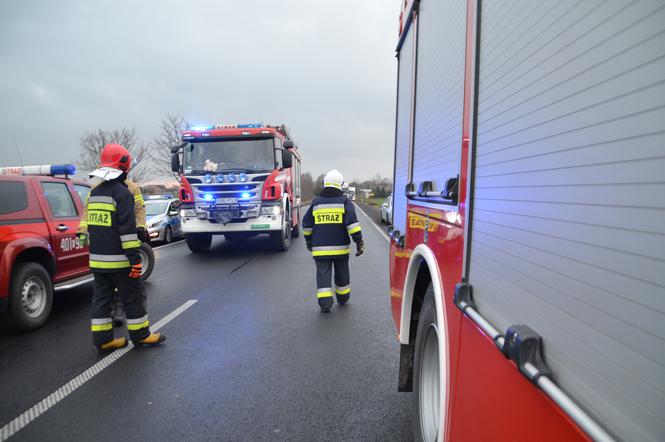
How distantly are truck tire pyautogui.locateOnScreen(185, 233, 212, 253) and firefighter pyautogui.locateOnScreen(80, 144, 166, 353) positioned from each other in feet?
19.7

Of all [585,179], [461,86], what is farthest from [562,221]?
[461,86]

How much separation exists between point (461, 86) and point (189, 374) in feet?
10.6

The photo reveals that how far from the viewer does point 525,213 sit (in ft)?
3.42

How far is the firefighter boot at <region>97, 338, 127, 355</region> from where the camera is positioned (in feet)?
12.6

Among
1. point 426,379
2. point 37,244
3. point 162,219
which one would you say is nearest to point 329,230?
point 426,379

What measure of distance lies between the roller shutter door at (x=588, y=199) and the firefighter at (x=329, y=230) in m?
3.89

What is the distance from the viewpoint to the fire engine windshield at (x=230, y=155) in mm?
9508

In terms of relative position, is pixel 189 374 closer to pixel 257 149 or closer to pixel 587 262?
pixel 587 262

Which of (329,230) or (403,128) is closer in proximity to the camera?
(403,128)

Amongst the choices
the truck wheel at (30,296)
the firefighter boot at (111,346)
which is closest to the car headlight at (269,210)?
the truck wheel at (30,296)

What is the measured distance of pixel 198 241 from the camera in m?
9.88

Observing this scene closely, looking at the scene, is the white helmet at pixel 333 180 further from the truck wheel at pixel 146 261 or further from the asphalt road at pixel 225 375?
the truck wheel at pixel 146 261

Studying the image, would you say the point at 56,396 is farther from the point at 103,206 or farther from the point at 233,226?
the point at 233,226

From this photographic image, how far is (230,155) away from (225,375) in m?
7.04
